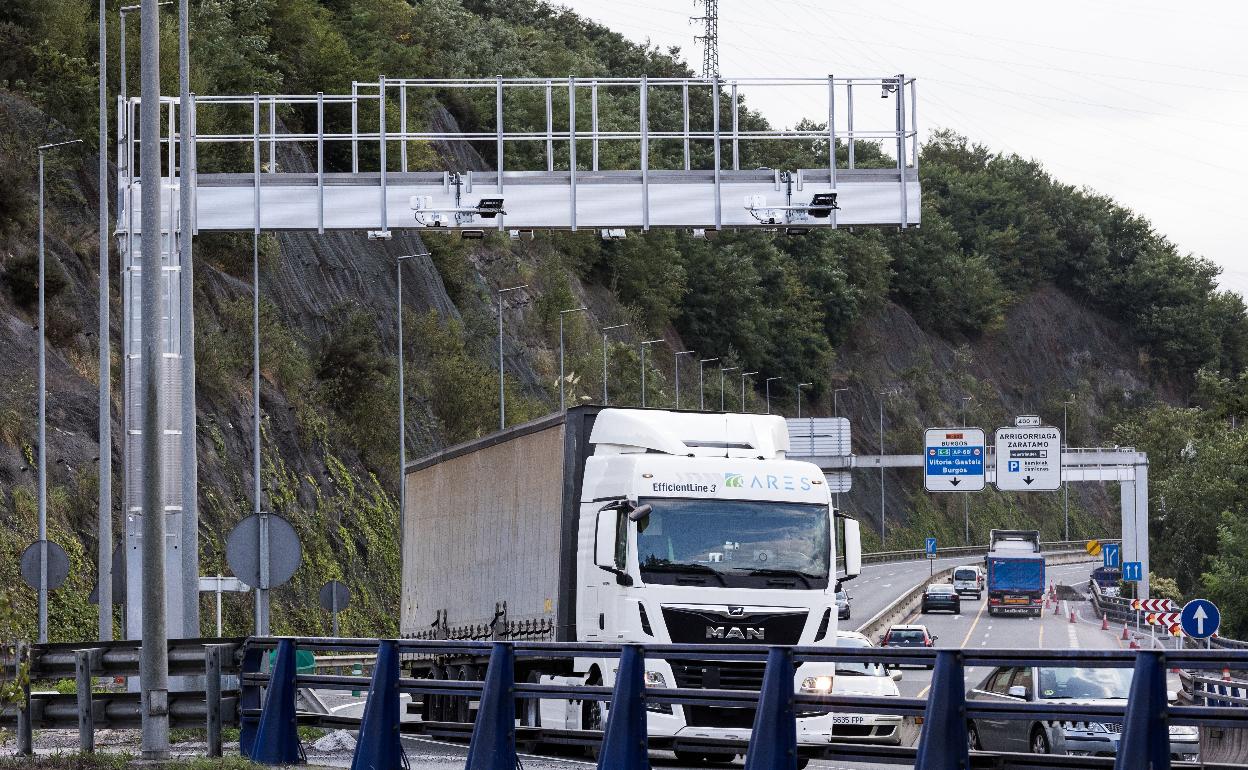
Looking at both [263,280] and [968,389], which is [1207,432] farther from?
[263,280]

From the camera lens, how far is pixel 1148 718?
367 inches

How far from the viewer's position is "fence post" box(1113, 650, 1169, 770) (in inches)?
367

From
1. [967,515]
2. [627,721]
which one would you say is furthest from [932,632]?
[967,515]

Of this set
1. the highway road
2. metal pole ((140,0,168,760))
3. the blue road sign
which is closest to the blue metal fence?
metal pole ((140,0,168,760))

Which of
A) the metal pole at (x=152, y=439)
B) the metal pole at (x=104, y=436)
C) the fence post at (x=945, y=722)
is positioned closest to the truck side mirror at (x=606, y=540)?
the metal pole at (x=152, y=439)

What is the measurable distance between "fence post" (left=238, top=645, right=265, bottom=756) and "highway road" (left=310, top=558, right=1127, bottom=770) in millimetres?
631

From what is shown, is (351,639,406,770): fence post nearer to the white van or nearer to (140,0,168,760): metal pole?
(140,0,168,760): metal pole

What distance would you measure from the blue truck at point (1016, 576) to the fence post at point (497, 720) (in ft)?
196

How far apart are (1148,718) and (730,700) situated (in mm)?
2704

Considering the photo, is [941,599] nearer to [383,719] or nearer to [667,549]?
[667,549]

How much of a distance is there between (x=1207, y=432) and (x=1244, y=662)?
108504 mm

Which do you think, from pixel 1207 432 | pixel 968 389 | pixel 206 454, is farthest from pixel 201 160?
pixel 968 389

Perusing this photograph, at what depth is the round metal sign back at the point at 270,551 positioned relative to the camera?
672 inches

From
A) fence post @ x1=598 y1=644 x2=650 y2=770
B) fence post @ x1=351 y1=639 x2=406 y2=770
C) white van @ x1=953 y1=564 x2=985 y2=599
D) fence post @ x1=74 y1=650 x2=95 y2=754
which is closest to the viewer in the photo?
fence post @ x1=598 y1=644 x2=650 y2=770
